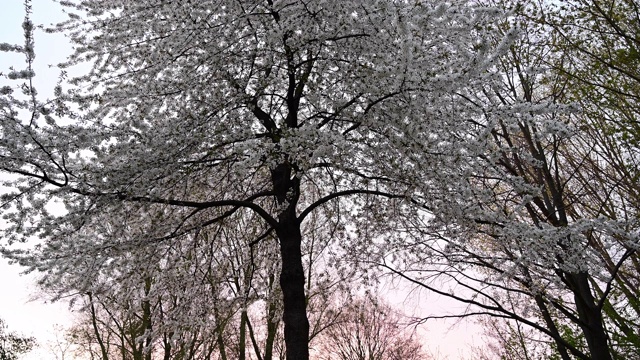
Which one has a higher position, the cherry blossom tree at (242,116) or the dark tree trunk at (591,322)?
the cherry blossom tree at (242,116)

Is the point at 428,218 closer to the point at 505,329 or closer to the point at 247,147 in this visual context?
the point at 247,147

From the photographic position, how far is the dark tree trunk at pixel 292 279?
5.43 meters

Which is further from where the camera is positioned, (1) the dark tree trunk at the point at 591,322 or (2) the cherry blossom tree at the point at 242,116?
(1) the dark tree trunk at the point at 591,322

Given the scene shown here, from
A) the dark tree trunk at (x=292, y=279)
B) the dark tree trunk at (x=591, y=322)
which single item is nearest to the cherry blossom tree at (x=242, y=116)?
the dark tree trunk at (x=292, y=279)

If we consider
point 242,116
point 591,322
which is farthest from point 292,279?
point 591,322

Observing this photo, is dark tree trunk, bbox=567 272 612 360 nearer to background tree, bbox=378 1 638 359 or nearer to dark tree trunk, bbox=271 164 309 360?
background tree, bbox=378 1 638 359

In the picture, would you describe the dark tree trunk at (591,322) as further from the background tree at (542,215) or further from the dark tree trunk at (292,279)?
the dark tree trunk at (292,279)

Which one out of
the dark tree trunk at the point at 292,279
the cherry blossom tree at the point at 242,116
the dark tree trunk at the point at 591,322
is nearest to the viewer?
the cherry blossom tree at the point at 242,116

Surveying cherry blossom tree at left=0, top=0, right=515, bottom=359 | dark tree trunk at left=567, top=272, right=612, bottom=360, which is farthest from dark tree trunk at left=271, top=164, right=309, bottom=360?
dark tree trunk at left=567, top=272, right=612, bottom=360

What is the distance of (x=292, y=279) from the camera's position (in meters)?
5.78

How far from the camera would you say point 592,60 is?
6.79 meters

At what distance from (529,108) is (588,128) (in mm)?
4901

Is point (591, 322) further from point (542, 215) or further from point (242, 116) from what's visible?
point (242, 116)

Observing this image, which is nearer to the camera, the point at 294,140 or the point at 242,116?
the point at 294,140
